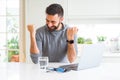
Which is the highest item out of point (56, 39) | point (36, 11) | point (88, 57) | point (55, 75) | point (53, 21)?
point (36, 11)

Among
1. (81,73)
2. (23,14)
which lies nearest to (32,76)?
(81,73)

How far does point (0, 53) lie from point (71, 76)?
8.89 ft

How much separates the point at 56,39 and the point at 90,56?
0.63 meters

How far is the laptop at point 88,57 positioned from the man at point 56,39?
1.23 feet

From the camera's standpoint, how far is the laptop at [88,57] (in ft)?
5.76

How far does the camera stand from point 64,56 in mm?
2354

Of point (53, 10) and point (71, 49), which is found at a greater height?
point (53, 10)

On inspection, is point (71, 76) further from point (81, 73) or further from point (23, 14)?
point (23, 14)

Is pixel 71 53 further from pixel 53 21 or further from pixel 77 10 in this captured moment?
pixel 77 10

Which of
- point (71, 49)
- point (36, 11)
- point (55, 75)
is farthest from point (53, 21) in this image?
point (36, 11)

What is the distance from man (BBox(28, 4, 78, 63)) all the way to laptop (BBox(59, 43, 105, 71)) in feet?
1.23

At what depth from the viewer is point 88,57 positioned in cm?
181

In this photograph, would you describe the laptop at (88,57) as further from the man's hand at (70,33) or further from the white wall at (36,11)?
the white wall at (36,11)

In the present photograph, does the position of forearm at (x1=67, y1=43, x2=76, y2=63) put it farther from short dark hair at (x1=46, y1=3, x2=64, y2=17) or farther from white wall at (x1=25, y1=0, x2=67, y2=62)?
white wall at (x1=25, y1=0, x2=67, y2=62)
